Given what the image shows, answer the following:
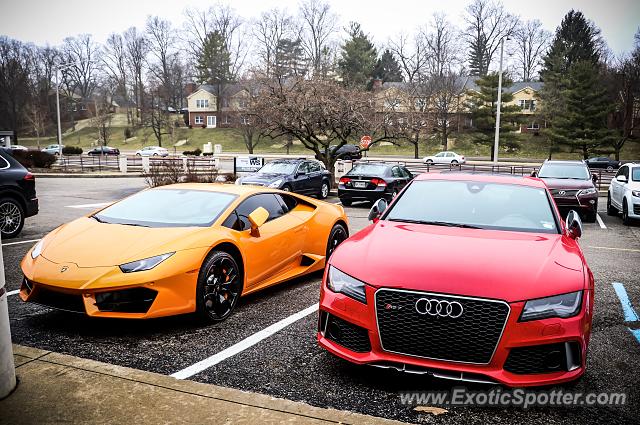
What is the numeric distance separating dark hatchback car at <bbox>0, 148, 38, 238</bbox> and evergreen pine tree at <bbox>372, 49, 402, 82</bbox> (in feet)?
258

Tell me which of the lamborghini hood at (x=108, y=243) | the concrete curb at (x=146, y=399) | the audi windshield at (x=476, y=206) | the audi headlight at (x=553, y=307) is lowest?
the concrete curb at (x=146, y=399)

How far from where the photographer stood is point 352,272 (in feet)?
12.3

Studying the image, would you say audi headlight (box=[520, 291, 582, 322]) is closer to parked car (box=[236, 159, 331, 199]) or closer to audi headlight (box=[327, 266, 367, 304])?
audi headlight (box=[327, 266, 367, 304])

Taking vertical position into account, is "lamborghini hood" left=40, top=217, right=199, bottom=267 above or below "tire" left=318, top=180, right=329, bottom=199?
above

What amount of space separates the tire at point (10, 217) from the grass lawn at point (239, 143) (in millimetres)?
51848

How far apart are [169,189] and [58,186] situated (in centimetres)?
1837

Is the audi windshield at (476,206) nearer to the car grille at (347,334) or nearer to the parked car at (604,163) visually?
the car grille at (347,334)

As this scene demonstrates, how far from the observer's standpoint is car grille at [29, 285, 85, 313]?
4.41 m

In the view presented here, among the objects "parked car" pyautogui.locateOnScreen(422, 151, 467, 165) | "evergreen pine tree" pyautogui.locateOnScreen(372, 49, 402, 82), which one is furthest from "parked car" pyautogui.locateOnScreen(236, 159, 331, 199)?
"evergreen pine tree" pyautogui.locateOnScreen(372, 49, 402, 82)

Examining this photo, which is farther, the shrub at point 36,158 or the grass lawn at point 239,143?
the grass lawn at point 239,143

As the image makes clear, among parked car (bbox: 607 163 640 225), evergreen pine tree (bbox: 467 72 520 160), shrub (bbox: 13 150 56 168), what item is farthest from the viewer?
evergreen pine tree (bbox: 467 72 520 160)

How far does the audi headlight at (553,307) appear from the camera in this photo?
3.32 meters

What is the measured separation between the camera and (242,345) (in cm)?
449

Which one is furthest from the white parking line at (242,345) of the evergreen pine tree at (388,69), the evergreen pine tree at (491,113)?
the evergreen pine tree at (388,69)
